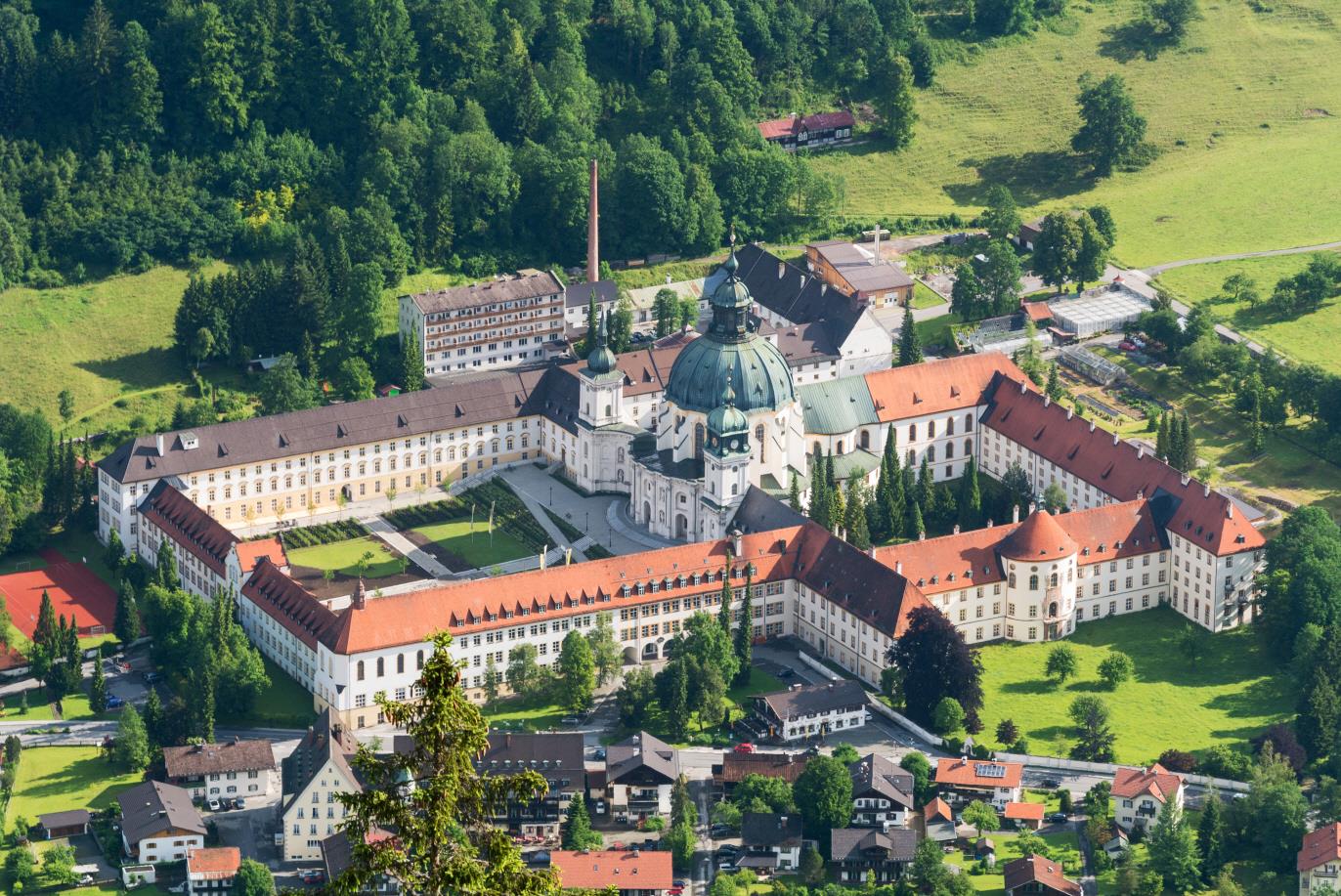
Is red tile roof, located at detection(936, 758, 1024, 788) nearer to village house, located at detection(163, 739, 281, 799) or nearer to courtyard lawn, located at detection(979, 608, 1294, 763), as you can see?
courtyard lawn, located at detection(979, 608, 1294, 763)

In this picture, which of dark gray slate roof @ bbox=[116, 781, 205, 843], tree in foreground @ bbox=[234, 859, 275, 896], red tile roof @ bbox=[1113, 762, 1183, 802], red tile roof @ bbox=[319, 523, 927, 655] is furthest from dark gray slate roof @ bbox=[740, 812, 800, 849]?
dark gray slate roof @ bbox=[116, 781, 205, 843]

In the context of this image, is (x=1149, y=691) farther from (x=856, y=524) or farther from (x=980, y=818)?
(x=856, y=524)

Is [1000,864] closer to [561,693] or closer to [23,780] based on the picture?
[561,693]

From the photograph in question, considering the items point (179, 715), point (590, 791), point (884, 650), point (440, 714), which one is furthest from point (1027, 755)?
point (440, 714)

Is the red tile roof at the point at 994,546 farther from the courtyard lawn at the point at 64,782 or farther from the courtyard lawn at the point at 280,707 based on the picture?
the courtyard lawn at the point at 64,782

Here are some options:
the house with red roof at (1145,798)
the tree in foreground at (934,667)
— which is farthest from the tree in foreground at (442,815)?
the tree in foreground at (934,667)

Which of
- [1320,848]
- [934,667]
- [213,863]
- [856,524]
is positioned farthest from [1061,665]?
[213,863]
